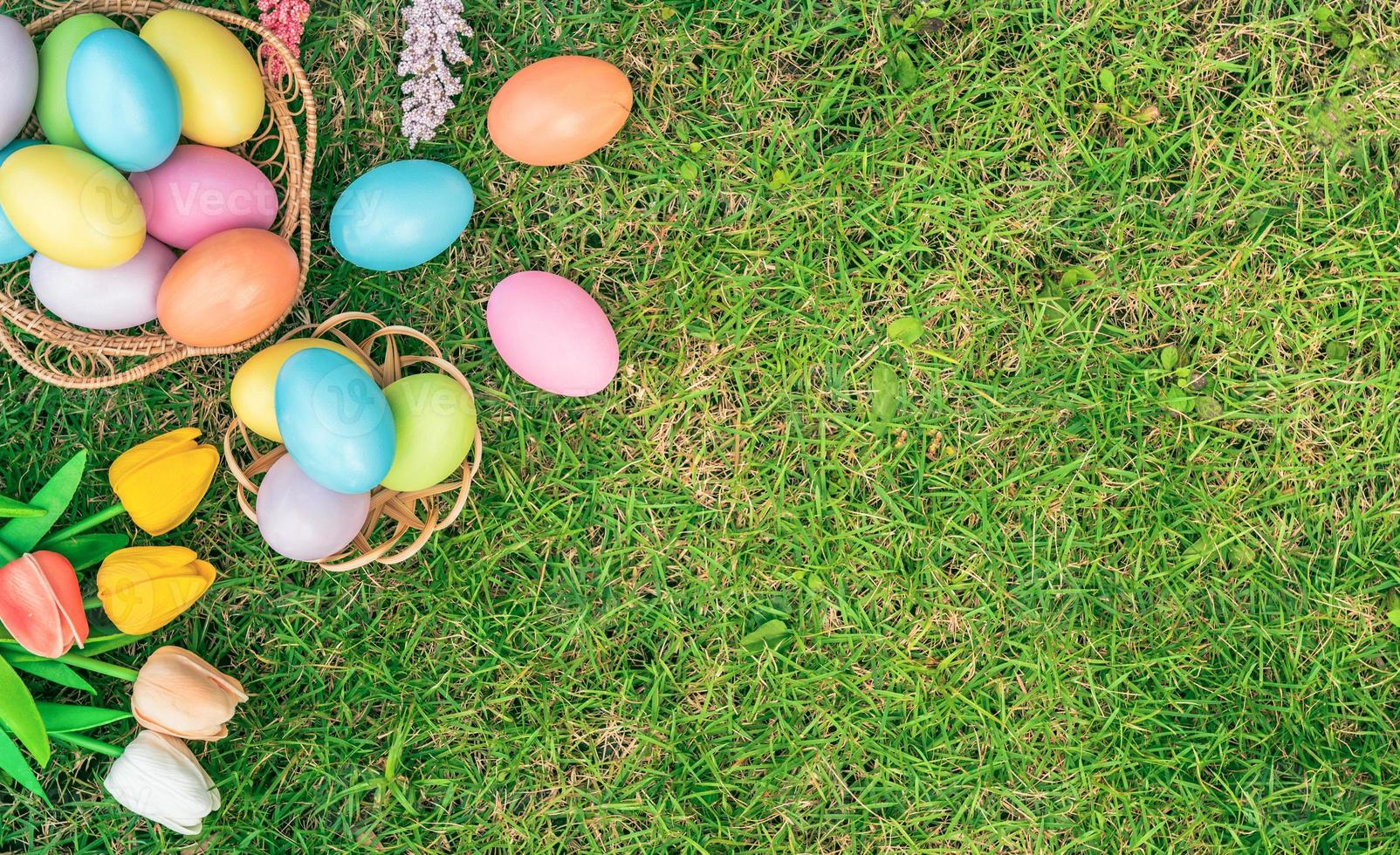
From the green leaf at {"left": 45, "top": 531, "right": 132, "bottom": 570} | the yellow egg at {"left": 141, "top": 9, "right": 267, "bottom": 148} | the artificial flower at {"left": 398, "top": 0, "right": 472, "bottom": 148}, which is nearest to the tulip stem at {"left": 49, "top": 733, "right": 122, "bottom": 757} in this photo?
the green leaf at {"left": 45, "top": 531, "right": 132, "bottom": 570}

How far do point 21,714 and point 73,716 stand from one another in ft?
0.33

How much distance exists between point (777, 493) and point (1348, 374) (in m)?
1.09

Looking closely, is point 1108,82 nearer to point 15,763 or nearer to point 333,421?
point 333,421

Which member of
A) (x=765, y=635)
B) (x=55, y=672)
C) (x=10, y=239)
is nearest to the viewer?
(x=10, y=239)

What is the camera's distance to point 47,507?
1600mm

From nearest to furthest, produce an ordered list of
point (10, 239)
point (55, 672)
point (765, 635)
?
point (10, 239), point (55, 672), point (765, 635)

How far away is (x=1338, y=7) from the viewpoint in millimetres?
1730

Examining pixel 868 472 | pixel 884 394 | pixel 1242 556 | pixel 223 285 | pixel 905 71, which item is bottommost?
pixel 1242 556

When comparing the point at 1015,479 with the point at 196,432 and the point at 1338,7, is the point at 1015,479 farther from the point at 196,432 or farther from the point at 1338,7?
the point at 196,432

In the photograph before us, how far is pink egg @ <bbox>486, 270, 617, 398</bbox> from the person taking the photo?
1.54 metres

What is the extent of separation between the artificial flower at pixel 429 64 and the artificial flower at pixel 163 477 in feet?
2.15

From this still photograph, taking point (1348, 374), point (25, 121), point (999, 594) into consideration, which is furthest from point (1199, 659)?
point (25, 121)

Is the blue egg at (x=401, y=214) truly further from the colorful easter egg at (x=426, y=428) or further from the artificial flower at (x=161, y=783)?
the artificial flower at (x=161, y=783)

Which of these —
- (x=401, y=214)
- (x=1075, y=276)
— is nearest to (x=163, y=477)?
(x=401, y=214)
